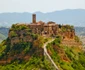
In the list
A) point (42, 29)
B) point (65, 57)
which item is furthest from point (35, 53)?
point (42, 29)

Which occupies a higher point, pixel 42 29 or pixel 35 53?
pixel 42 29

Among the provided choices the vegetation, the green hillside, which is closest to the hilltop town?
the green hillside

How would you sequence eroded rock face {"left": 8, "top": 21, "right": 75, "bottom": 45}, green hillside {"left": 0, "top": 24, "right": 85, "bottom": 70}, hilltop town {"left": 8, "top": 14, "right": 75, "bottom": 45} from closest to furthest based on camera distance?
green hillside {"left": 0, "top": 24, "right": 85, "bottom": 70} → eroded rock face {"left": 8, "top": 21, "right": 75, "bottom": 45} → hilltop town {"left": 8, "top": 14, "right": 75, "bottom": 45}

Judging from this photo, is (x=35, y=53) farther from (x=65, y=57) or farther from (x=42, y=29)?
(x=42, y=29)

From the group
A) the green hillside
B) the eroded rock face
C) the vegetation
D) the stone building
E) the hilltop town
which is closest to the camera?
the green hillside

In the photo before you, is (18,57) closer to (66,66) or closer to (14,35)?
(14,35)

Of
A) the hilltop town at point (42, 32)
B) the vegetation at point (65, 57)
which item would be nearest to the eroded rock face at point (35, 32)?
the hilltop town at point (42, 32)

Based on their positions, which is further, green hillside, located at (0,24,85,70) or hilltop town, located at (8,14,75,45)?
hilltop town, located at (8,14,75,45)

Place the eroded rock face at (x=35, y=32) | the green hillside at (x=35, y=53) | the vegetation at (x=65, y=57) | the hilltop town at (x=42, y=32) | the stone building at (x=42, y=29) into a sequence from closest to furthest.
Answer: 1. the green hillside at (x=35, y=53)
2. the vegetation at (x=65, y=57)
3. the eroded rock face at (x=35, y=32)
4. the hilltop town at (x=42, y=32)
5. the stone building at (x=42, y=29)

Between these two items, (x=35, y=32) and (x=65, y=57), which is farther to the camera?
(x=35, y=32)

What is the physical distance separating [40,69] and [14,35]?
10.6 m

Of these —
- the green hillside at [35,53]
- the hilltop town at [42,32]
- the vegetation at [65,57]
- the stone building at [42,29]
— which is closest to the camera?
the green hillside at [35,53]

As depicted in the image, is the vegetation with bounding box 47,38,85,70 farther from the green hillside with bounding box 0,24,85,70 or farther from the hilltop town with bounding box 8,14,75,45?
the hilltop town with bounding box 8,14,75,45

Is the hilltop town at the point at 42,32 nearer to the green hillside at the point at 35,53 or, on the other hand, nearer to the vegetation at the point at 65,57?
the green hillside at the point at 35,53
